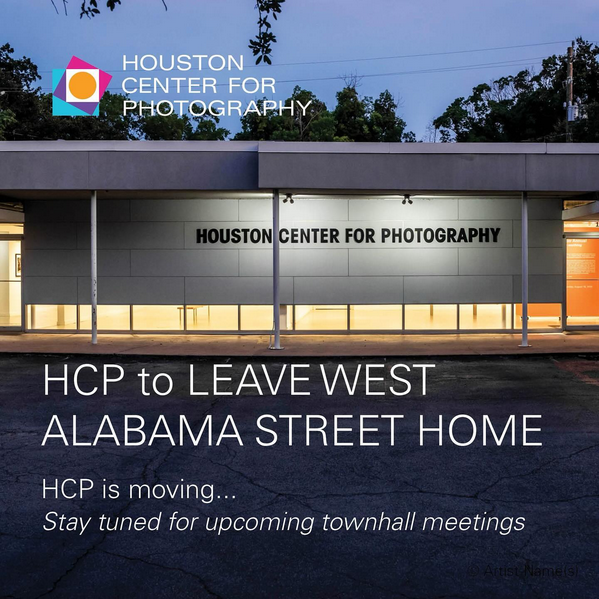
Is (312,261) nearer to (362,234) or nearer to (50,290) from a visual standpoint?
(362,234)

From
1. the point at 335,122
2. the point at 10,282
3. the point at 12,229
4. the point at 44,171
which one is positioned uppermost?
the point at 335,122

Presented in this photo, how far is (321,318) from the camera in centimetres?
1975

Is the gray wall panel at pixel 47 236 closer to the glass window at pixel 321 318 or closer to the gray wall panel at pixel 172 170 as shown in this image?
the gray wall panel at pixel 172 170

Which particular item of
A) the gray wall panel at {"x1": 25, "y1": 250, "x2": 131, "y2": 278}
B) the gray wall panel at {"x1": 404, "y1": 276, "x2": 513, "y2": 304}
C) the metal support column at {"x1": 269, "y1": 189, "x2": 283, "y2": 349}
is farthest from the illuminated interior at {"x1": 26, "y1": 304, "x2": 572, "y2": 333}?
the metal support column at {"x1": 269, "y1": 189, "x2": 283, "y2": 349}

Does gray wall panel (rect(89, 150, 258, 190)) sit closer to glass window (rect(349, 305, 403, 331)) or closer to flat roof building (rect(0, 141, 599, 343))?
flat roof building (rect(0, 141, 599, 343))

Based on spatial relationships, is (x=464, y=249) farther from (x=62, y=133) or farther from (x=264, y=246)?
(x=62, y=133)

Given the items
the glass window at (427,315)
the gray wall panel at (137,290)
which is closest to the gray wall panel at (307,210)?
the gray wall panel at (137,290)

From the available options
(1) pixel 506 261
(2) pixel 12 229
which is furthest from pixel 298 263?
(2) pixel 12 229

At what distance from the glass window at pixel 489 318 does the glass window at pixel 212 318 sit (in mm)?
6979

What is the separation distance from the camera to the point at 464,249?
19656 millimetres

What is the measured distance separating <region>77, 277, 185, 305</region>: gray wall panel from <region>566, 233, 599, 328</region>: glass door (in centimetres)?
1176

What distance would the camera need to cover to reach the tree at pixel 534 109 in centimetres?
4841

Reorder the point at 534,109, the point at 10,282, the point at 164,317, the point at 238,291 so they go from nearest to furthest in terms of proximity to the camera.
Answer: the point at 238,291, the point at 164,317, the point at 10,282, the point at 534,109

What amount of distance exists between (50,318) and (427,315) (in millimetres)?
11650
